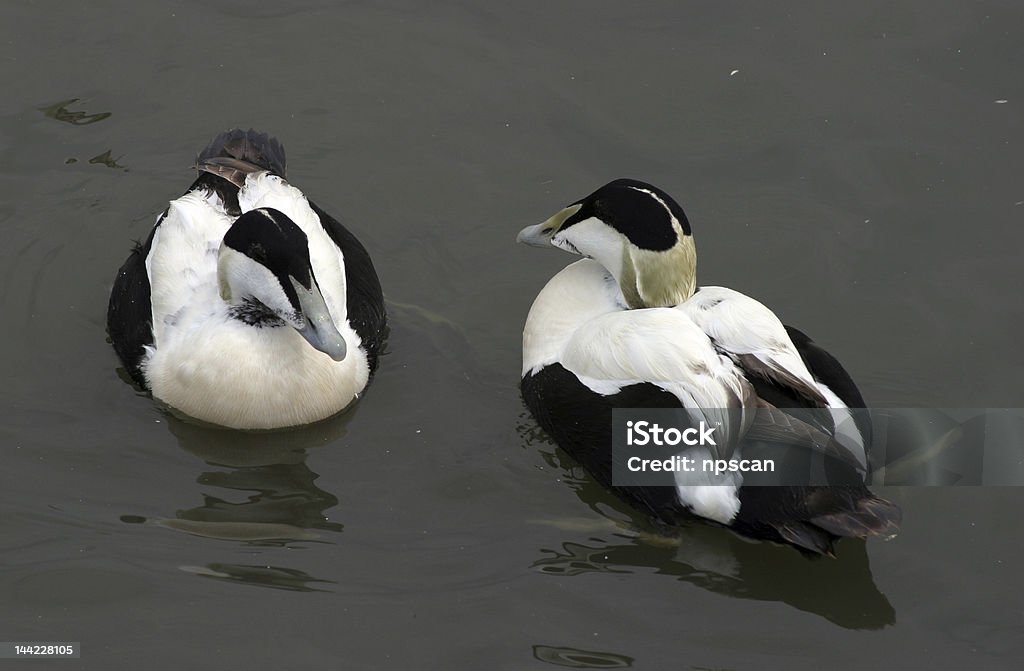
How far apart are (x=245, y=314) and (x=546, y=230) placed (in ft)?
4.44

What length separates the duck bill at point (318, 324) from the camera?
5.39 metres

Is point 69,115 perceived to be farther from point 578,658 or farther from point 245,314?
point 578,658

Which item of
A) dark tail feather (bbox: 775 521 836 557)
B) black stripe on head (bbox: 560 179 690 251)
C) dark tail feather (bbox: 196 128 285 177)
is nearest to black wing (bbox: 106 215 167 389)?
dark tail feather (bbox: 196 128 285 177)

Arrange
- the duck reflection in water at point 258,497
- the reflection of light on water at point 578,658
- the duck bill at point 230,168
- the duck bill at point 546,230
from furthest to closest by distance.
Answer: the duck bill at point 230,168 < the duck bill at point 546,230 < the duck reflection in water at point 258,497 < the reflection of light on water at point 578,658

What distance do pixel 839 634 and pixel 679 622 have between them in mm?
591

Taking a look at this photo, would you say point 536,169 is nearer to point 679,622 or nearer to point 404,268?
point 404,268

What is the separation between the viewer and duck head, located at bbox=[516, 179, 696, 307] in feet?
18.3

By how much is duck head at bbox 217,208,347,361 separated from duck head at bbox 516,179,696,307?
1155mm

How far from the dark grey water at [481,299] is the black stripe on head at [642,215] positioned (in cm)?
95

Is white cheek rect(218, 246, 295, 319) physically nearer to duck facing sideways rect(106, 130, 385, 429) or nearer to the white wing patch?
duck facing sideways rect(106, 130, 385, 429)

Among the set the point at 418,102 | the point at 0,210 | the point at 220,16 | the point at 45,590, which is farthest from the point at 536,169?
the point at 45,590

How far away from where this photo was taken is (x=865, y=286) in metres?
6.57

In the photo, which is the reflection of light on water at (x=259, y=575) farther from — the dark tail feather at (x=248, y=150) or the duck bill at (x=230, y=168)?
the dark tail feather at (x=248, y=150)

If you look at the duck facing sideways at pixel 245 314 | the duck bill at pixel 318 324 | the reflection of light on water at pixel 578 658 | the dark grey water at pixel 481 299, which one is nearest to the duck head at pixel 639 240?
the dark grey water at pixel 481 299
